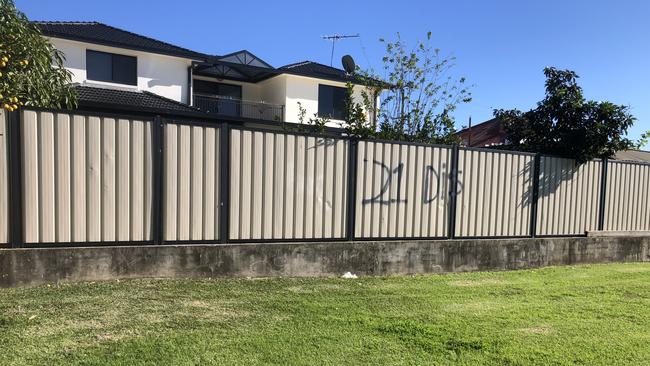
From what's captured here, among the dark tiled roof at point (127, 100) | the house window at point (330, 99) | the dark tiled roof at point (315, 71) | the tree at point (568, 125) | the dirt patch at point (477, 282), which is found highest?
the dark tiled roof at point (315, 71)

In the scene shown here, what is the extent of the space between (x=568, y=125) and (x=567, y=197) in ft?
4.63

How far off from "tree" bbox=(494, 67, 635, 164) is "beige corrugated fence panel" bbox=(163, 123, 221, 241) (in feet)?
21.2

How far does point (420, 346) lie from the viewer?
4.23 meters

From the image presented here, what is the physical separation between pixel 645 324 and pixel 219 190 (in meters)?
5.22

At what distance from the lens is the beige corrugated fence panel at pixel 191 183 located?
247 inches

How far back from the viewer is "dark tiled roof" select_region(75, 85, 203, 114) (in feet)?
56.6

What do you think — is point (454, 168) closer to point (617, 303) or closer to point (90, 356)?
point (617, 303)

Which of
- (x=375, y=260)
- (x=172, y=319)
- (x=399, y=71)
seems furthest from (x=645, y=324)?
(x=399, y=71)

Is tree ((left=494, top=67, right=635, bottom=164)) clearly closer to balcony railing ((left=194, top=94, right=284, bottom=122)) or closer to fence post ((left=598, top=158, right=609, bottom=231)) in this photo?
fence post ((left=598, top=158, right=609, bottom=231))

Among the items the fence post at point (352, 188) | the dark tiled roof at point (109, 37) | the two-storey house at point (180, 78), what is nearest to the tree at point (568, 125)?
the fence post at point (352, 188)

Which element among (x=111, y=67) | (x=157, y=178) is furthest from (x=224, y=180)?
(x=111, y=67)

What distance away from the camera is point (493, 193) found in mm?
8469

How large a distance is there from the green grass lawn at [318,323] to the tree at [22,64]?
2308 millimetres

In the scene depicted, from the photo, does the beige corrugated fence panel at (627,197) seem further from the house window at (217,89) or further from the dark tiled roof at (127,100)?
the house window at (217,89)
